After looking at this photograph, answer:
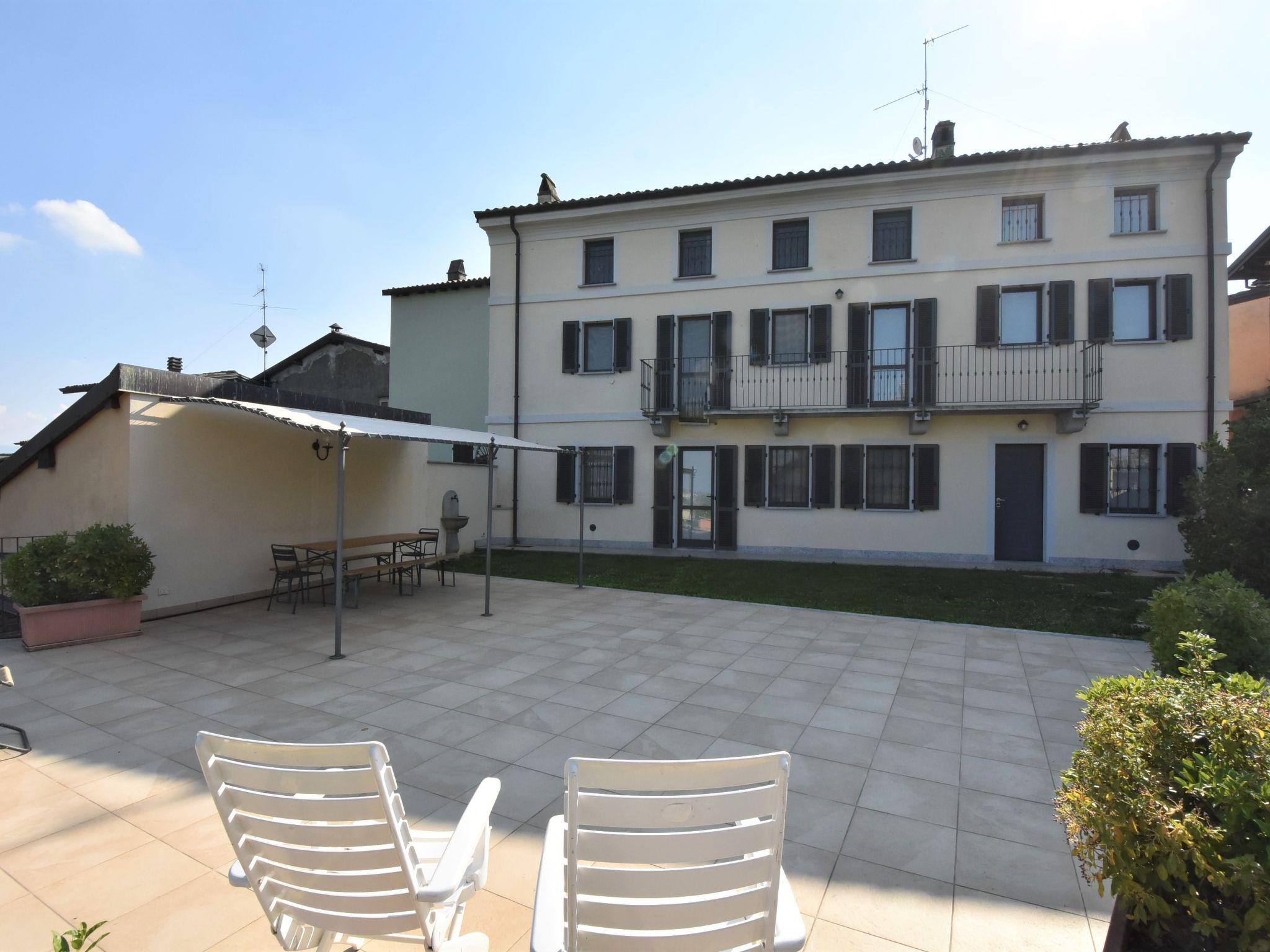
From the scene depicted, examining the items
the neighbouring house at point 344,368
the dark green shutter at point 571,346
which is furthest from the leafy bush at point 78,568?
the neighbouring house at point 344,368

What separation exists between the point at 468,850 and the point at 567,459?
494 inches

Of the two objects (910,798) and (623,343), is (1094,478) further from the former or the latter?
(910,798)

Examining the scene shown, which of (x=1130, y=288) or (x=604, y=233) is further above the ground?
(x=604, y=233)

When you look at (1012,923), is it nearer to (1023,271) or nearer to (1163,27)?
(1163,27)

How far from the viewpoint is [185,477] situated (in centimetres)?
684

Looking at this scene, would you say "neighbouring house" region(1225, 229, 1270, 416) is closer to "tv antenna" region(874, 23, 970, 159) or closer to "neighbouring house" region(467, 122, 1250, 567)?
"neighbouring house" region(467, 122, 1250, 567)

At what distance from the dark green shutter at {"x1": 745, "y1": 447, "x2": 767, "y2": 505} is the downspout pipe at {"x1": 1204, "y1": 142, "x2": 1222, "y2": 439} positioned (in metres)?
7.69

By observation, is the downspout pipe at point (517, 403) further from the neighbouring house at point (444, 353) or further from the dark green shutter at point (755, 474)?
the dark green shutter at point (755, 474)

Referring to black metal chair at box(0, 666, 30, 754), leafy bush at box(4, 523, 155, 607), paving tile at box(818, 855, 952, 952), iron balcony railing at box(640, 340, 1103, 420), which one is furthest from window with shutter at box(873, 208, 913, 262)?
black metal chair at box(0, 666, 30, 754)

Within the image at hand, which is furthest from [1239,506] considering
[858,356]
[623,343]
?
[623,343]

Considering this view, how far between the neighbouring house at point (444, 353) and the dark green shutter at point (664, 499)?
5453 mm

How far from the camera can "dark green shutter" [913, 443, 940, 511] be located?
11859 mm

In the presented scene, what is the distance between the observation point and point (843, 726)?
393cm

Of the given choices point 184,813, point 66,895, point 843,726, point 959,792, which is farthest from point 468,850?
point 843,726
